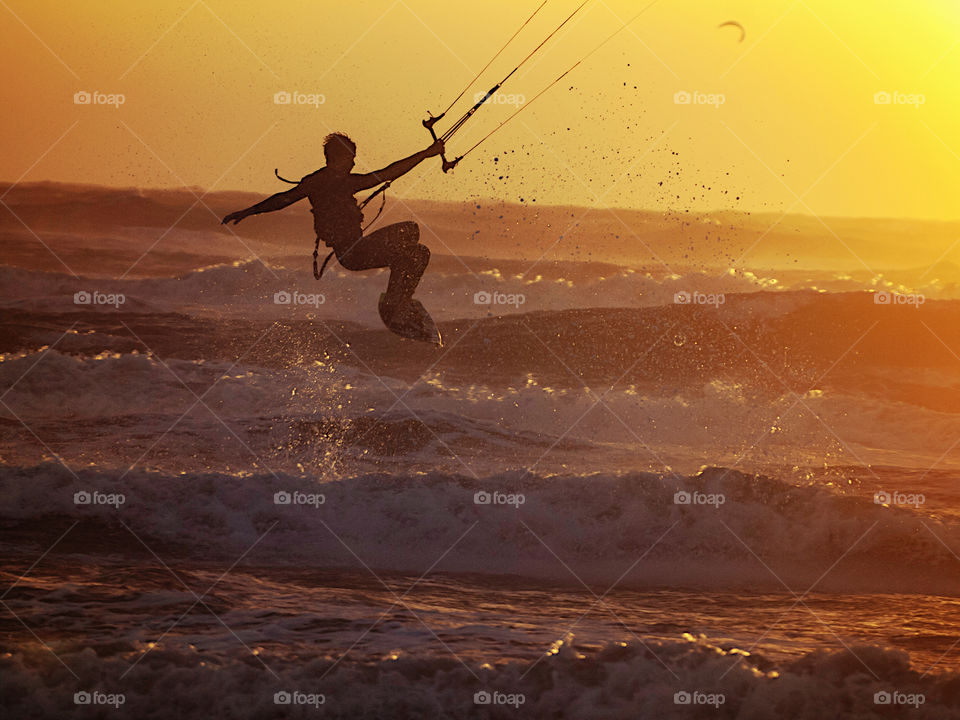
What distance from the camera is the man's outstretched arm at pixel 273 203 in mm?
6756

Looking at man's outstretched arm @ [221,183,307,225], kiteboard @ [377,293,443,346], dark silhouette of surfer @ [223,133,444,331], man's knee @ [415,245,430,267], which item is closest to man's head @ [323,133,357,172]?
dark silhouette of surfer @ [223,133,444,331]

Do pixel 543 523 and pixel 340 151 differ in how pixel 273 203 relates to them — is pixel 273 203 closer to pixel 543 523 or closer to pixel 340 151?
pixel 340 151

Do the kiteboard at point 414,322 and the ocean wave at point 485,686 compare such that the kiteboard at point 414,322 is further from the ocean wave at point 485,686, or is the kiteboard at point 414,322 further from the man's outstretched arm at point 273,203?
the ocean wave at point 485,686

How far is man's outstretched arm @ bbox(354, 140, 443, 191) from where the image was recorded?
664 centimetres

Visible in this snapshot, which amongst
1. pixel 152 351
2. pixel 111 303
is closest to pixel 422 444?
pixel 152 351

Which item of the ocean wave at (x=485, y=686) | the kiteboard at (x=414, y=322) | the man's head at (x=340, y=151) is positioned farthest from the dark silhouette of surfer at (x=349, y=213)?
the ocean wave at (x=485, y=686)

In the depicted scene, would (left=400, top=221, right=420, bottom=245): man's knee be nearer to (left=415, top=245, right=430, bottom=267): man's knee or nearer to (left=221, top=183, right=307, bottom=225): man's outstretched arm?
(left=415, top=245, right=430, bottom=267): man's knee

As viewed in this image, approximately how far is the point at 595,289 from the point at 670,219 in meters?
2.22

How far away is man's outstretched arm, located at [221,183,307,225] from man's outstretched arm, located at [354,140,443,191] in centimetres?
43

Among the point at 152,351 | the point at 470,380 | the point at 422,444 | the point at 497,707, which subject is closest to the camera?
the point at 497,707

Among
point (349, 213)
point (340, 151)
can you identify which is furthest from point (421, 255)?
point (340, 151)

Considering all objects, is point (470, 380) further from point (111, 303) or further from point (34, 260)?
point (34, 260)

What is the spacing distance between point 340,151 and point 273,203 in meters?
0.63

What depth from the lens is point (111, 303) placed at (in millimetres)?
18750
